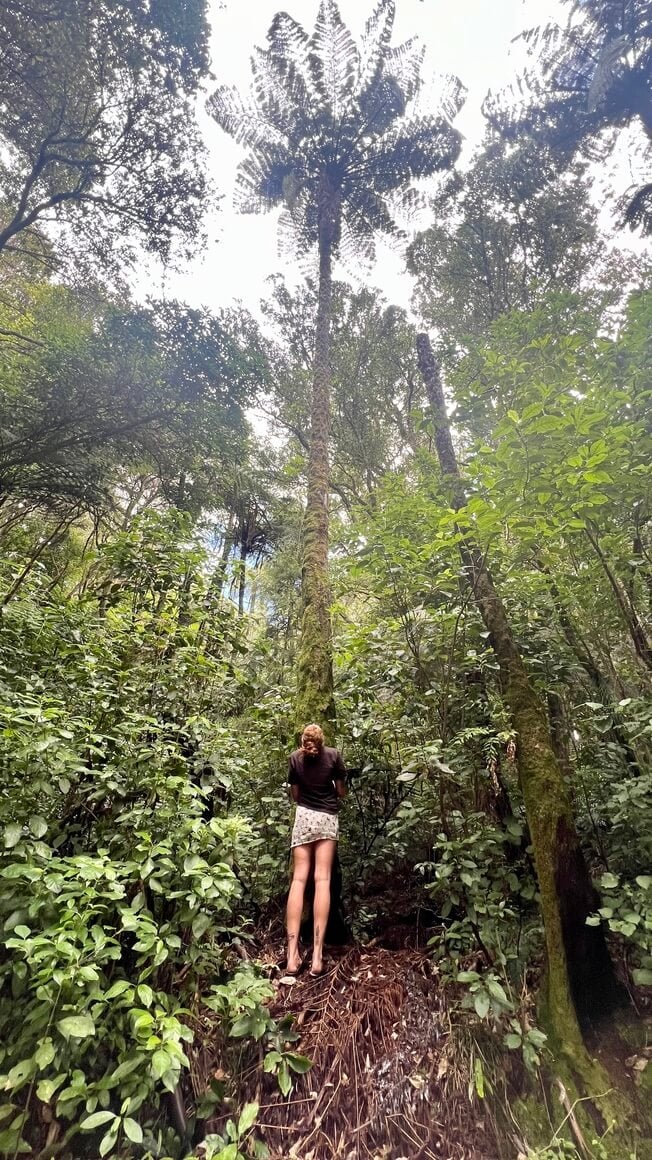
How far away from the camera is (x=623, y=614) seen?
4.16m

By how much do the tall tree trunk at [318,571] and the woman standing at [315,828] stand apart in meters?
0.48

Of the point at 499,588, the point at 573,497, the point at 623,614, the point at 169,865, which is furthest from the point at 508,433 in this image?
the point at 169,865

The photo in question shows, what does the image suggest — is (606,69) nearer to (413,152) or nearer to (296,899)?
(413,152)

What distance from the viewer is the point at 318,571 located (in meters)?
5.44

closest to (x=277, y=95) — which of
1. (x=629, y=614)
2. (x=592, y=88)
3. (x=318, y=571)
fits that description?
(x=592, y=88)

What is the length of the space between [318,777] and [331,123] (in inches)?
484

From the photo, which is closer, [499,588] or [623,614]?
[623,614]

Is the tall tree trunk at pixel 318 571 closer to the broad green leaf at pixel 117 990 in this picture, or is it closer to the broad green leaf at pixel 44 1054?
the broad green leaf at pixel 117 990

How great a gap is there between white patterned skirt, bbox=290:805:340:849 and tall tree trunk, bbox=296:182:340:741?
730mm

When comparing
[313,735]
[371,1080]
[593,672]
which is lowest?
[371,1080]

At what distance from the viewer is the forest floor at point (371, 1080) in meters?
2.24

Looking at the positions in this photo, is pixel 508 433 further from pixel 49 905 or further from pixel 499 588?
pixel 49 905

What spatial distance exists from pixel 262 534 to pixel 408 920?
11298mm

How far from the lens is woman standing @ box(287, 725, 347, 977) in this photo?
3240 millimetres
